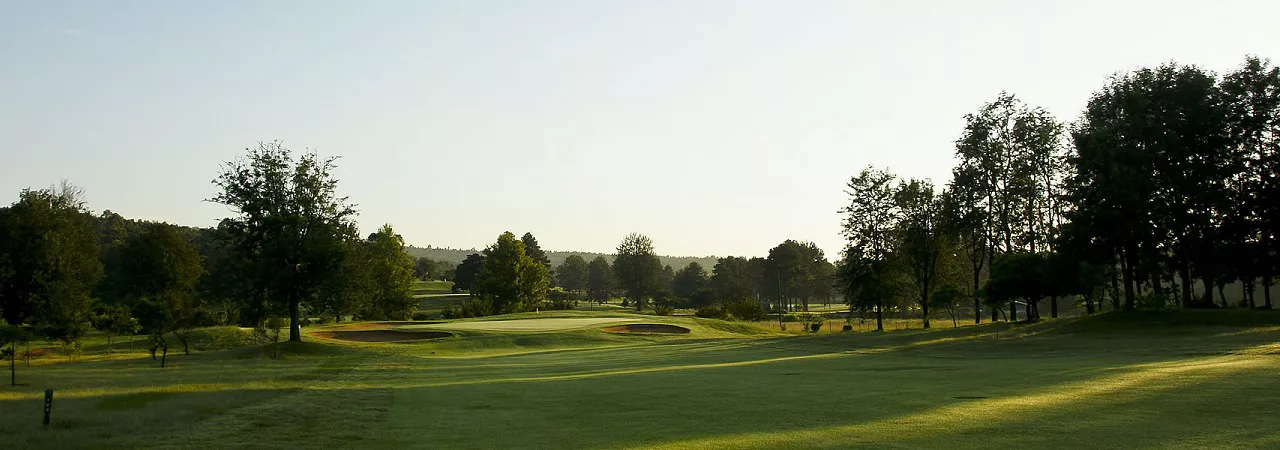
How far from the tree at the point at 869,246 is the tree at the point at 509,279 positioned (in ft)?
146

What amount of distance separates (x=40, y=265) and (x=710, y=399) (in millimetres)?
56296

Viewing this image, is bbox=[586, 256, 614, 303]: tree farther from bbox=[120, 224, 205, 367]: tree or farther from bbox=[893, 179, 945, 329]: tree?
bbox=[893, 179, 945, 329]: tree

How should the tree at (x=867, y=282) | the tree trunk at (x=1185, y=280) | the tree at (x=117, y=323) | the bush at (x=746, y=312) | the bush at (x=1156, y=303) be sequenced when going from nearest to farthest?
the bush at (x=1156, y=303)
the tree trunk at (x=1185, y=280)
the tree at (x=117, y=323)
the tree at (x=867, y=282)
the bush at (x=746, y=312)

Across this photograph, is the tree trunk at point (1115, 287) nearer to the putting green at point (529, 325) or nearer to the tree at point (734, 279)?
the putting green at point (529, 325)

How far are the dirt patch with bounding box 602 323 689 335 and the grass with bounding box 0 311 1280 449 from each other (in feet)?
73.0

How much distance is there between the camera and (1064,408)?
45.5ft

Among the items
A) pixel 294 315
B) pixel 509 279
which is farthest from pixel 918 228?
pixel 509 279

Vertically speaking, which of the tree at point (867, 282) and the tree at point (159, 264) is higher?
the tree at point (159, 264)

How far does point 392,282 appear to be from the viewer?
84.1 metres

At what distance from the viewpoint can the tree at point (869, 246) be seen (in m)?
57.9

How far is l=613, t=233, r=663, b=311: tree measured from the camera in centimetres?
12775

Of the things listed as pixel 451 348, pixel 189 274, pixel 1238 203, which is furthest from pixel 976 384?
pixel 189 274

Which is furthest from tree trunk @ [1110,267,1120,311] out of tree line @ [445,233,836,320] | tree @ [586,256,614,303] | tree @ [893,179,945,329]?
tree @ [586,256,614,303]

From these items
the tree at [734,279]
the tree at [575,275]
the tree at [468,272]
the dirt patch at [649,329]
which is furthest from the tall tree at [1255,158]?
the tree at [575,275]
